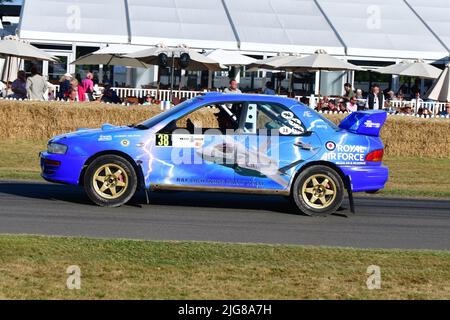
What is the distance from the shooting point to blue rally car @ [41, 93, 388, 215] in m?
12.5

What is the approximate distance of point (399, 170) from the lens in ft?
69.1

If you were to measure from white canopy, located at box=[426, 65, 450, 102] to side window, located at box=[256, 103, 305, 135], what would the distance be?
17.8 m

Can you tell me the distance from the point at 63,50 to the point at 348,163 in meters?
23.1

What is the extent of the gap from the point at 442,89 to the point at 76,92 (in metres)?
11.3

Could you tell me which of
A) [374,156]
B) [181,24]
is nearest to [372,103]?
[181,24]

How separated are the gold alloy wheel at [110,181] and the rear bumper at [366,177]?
2.81 metres

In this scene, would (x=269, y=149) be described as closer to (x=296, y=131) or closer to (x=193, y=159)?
(x=296, y=131)

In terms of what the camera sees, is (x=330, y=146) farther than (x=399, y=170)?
No

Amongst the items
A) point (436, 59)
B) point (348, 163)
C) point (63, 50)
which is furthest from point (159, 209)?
point (436, 59)

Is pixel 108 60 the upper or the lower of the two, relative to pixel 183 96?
upper

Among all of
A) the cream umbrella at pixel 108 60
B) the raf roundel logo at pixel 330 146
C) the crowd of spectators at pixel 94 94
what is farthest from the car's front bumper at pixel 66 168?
the cream umbrella at pixel 108 60

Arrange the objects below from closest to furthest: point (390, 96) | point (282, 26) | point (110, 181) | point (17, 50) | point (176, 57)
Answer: point (110, 181)
point (17, 50)
point (176, 57)
point (390, 96)
point (282, 26)

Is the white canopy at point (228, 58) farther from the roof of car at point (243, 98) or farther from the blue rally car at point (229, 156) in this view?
the blue rally car at point (229, 156)
